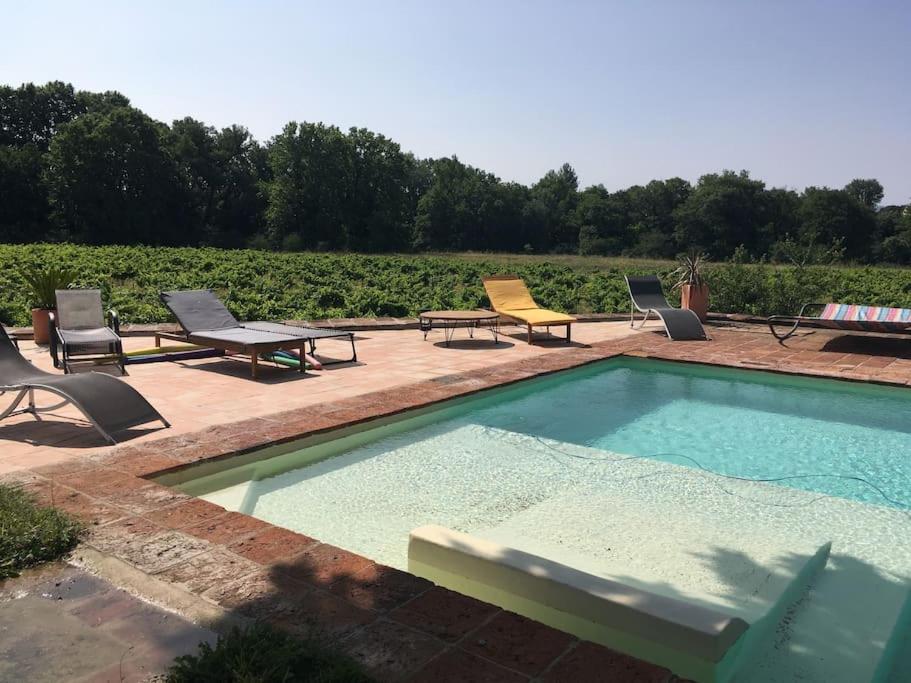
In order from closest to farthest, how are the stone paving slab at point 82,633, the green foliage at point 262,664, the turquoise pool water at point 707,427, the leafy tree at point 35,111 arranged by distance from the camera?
the green foliage at point 262,664, the stone paving slab at point 82,633, the turquoise pool water at point 707,427, the leafy tree at point 35,111

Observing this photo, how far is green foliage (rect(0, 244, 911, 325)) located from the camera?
12.0 meters

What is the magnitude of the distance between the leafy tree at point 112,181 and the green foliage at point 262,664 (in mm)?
42617

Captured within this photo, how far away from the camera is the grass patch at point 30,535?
2.42 metres

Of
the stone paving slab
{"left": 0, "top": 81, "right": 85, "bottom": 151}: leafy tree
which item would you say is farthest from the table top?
{"left": 0, "top": 81, "right": 85, "bottom": 151}: leafy tree

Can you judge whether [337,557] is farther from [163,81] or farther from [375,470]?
[163,81]

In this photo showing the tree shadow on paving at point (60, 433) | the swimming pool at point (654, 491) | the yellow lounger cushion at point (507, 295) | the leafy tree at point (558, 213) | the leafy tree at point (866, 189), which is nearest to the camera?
the swimming pool at point (654, 491)

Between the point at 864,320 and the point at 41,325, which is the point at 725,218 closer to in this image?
the point at 864,320

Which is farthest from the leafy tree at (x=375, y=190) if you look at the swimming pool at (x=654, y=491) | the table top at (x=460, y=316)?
the swimming pool at (x=654, y=491)

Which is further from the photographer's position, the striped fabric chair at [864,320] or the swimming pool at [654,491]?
the striped fabric chair at [864,320]

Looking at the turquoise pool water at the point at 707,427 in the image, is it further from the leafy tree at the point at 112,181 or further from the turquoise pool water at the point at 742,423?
the leafy tree at the point at 112,181

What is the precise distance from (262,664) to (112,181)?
4617 cm

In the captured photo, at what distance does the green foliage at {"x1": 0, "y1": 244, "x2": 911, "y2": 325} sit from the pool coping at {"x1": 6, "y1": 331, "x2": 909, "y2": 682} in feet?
26.5

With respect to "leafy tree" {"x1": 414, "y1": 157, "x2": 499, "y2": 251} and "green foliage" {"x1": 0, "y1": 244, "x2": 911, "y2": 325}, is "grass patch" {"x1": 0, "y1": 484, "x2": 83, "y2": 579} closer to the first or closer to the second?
"green foliage" {"x1": 0, "y1": 244, "x2": 911, "y2": 325}

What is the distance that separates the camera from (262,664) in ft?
5.65
